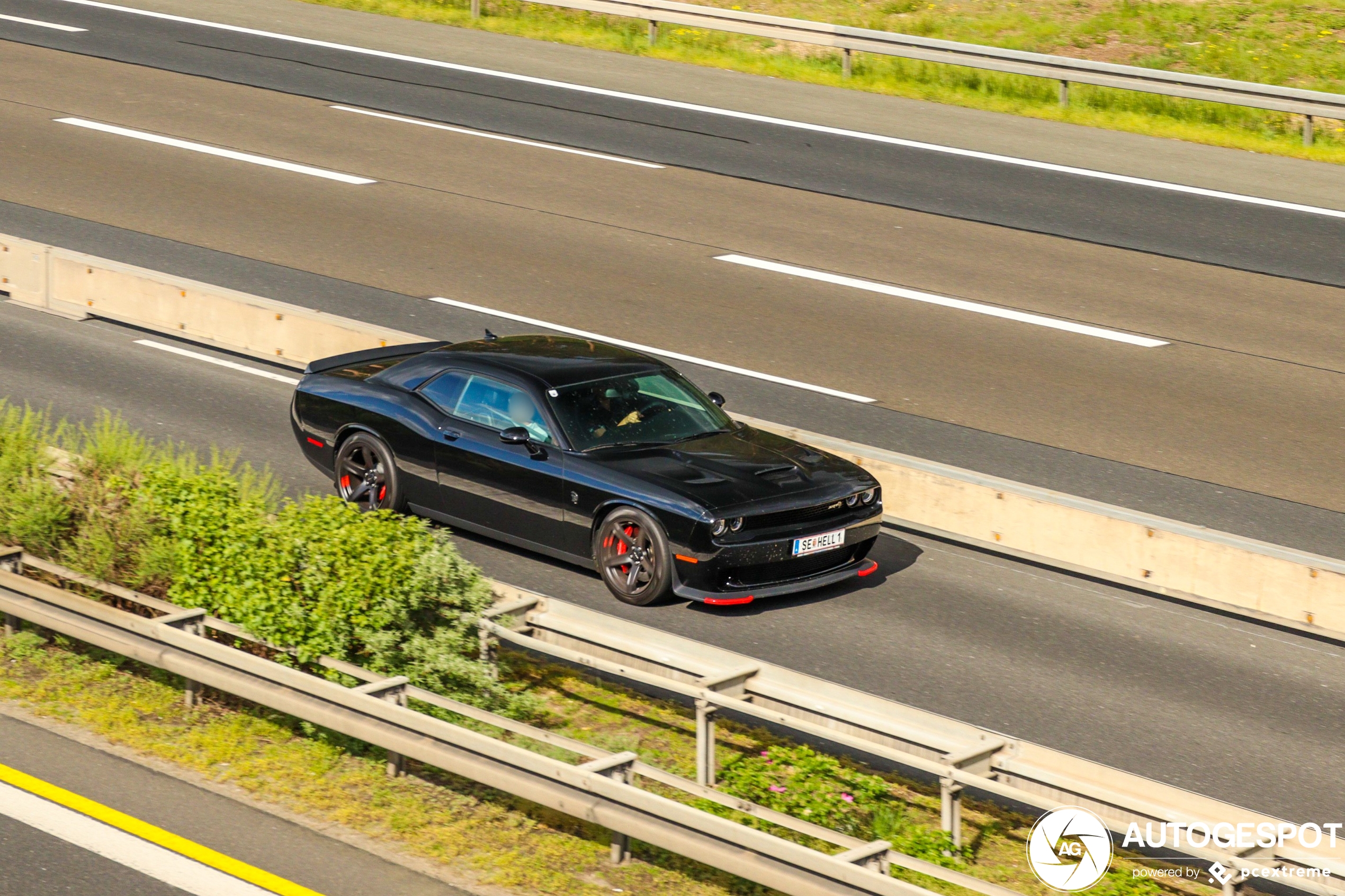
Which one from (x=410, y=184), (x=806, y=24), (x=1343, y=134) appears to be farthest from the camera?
(x=806, y=24)

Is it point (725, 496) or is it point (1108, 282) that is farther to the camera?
point (1108, 282)

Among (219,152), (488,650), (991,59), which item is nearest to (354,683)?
(488,650)

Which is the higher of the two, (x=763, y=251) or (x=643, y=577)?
(x=763, y=251)

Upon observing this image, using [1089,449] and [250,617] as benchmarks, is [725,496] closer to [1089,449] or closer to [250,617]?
[250,617]

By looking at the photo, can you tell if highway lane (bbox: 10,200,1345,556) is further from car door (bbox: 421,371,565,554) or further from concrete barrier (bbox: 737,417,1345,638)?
car door (bbox: 421,371,565,554)

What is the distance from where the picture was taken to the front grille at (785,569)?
10.3 meters

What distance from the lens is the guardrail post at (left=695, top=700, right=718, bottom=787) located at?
7.41 meters

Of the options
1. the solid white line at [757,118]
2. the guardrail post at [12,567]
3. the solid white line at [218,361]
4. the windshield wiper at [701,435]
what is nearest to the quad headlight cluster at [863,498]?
the windshield wiper at [701,435]

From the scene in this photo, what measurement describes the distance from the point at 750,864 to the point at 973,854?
1583mm

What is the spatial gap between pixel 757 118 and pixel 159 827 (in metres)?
19.2

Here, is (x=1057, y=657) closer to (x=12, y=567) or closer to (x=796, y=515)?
(x=796, y=515)

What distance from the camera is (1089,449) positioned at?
1391 cm

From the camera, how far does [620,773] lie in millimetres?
6863

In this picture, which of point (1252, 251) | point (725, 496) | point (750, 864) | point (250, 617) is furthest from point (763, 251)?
point (750, 864)
